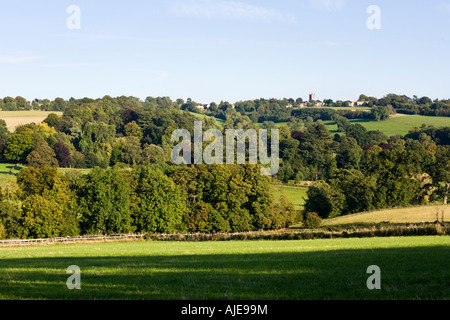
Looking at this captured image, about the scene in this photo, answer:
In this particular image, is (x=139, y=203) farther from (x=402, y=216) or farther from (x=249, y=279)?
(x=249, y=279)

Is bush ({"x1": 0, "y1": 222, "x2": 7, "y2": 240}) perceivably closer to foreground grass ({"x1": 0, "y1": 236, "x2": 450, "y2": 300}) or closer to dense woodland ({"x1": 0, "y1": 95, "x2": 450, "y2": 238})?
dense woodland ({"x1": 0, "y1": 95, "x2": 450, "y2": 238})

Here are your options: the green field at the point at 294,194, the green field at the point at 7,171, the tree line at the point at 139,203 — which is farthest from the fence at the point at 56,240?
the green field at the point at 7,171

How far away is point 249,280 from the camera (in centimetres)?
1499

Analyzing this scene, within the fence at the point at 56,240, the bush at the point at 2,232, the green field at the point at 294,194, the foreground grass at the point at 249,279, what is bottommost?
the green field at the point at 294,194

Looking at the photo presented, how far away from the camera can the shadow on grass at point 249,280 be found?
12750 millimetres

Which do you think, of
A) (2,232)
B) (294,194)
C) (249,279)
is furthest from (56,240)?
(294,194)

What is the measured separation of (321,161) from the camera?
495 ft

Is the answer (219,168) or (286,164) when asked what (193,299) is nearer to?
(219,168)

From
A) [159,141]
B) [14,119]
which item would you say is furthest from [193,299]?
[14,119]

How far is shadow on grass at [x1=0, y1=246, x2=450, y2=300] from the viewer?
1275 cm

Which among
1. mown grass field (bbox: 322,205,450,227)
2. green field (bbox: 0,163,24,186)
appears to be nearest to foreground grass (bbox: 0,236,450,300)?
mown grass field (bbox: 322,205,450,227)

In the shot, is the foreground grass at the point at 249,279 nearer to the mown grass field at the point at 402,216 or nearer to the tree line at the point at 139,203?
the tree line at the point at 139,203

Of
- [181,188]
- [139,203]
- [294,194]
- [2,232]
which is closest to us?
[2,232]

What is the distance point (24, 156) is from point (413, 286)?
5475 inches
